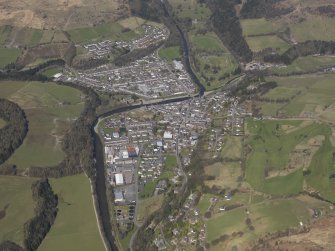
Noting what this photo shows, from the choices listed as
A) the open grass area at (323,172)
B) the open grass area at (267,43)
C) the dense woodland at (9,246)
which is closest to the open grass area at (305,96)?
the open grass area at (323,172)

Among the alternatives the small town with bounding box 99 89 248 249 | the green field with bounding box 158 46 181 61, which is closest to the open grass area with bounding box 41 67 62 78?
the green field with bounding box 158 46 181 61

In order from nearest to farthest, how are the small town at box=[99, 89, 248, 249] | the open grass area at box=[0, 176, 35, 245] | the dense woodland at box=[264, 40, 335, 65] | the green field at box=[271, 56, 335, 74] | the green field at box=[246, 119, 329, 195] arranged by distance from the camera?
the open grass area at box=[0, 176, 35, 245]
the small town at box=[99, 89, 248, 249]
the green field at box=[246, 119, 329, 195]
the green field at box=[271, 56, 335, 74]
the dense woodland at box=[264, 40, 335, 65]

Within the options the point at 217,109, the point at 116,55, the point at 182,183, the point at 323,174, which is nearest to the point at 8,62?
the point at 116,55

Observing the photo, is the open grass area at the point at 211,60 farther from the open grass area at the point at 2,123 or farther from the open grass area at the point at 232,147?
the open grass area at the point at 2,123

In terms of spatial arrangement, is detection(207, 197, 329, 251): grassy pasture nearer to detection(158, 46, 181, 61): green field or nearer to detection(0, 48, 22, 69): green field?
detection(158, 46, 181, 61): green field

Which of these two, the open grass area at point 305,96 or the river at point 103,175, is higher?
the open grass area at point 305,96

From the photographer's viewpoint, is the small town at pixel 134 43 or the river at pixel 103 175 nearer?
the river at pixel 103 175
